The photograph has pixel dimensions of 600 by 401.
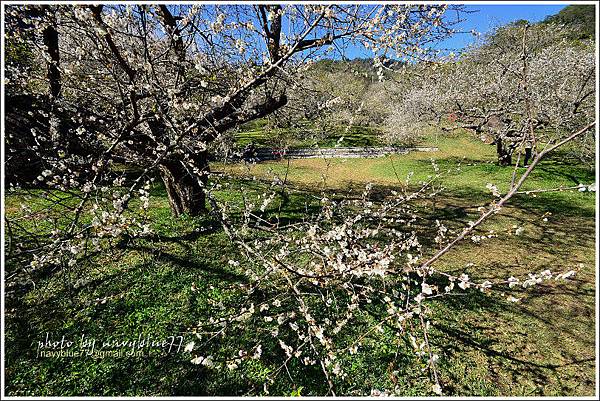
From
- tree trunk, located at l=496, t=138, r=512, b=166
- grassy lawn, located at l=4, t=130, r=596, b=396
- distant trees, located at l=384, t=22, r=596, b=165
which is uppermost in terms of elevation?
distant trees, located at l=384, t=22, r=596, b=165

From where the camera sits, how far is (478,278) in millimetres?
6133

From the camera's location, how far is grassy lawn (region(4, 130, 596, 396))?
3.71 m

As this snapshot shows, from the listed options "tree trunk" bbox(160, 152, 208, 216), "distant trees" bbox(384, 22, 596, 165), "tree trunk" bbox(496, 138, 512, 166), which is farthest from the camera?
"tree trunk" bbox(496, 138, 512, 166)

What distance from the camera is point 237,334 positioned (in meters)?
4.27

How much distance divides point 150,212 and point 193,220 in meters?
1.27

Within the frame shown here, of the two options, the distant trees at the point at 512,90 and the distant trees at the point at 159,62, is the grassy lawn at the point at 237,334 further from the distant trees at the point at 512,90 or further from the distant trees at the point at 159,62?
the distant trees at the point at 512,90

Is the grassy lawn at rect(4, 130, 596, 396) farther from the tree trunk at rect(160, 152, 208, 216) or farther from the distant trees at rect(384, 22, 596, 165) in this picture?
the distant trees at rect(384, 22, 596, 165)

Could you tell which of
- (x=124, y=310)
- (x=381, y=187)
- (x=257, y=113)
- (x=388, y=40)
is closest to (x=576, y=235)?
(x=381, y=187)

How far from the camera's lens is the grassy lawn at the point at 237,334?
3.71m

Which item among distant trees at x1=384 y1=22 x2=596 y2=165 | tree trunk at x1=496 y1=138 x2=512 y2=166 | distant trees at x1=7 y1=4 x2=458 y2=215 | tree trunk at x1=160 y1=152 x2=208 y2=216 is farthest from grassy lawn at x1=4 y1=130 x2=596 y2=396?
tree trunk at x1=496 y1=138 x2=512 y2=166

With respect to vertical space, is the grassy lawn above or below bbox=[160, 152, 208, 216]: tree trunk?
below

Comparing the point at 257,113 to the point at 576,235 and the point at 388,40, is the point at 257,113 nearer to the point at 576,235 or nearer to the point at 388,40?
the point at 388,40

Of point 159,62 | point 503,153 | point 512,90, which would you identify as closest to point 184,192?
point 159,62

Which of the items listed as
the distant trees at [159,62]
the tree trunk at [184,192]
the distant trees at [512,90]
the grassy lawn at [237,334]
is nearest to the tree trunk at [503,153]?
the distant trees at [512,90]
